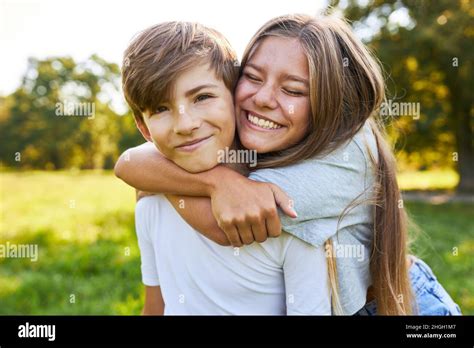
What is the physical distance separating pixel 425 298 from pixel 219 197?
3.15 ft

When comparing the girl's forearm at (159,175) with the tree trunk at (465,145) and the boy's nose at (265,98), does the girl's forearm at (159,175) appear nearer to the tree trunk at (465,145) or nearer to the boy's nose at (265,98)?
the boy's nose at (265,98)

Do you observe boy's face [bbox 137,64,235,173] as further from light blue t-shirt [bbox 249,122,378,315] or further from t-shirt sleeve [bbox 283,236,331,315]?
t-shirt sleeve [bbox 283,236,331,315]

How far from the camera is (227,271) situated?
5.74 feet

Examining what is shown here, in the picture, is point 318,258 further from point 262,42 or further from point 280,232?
point 262,42

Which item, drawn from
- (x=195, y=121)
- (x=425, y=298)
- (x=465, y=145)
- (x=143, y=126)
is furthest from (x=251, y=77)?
(x=465, y=145)

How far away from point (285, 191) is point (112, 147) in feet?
32.6

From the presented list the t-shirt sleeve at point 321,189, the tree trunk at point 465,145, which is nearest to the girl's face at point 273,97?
the t-shirt sleeve at point 321,189

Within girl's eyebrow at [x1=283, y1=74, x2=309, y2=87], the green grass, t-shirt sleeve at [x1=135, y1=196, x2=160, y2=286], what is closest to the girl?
girl's eyebrow at [x1=283, y1=74, x2=309, y2=87]

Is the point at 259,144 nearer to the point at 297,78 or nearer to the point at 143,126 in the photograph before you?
the point at 297,78

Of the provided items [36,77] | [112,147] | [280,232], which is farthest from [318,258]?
[112,147]

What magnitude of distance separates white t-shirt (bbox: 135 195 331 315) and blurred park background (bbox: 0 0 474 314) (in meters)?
1.02

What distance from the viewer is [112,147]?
11.2 m

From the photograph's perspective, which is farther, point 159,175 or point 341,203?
point 159,175

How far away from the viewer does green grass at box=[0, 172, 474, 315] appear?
397 centimetres
